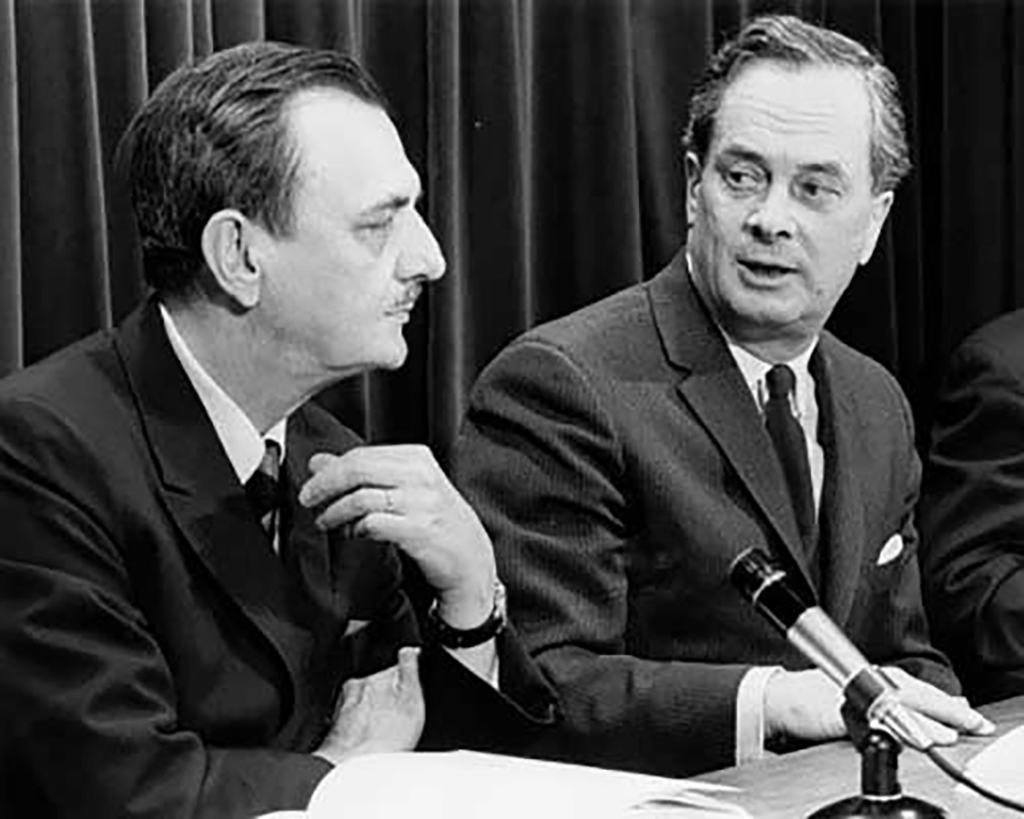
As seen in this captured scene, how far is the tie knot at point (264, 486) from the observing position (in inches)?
84.9

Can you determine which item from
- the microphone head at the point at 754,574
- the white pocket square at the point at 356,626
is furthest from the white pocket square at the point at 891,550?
the microphone head at the point at 754,574

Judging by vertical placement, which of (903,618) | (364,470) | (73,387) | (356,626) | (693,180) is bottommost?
(903,618)

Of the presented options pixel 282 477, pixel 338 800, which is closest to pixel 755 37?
pixel 282 477

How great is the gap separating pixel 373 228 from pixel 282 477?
273 mm

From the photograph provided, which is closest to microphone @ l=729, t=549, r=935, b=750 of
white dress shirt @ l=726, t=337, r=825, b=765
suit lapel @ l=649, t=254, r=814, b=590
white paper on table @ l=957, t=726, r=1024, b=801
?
white paper on table @ l=957, t=726, r=1024, b=801

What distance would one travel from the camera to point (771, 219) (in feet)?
8.41

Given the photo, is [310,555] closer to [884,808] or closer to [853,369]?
[884,808]

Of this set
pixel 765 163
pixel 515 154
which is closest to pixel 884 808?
pixel 765 163

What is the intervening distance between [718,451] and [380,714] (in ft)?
1.77

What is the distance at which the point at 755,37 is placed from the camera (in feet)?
8.68

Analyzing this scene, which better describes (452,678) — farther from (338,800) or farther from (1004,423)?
(1004,423)

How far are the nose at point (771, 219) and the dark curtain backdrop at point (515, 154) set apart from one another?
51 centimetres

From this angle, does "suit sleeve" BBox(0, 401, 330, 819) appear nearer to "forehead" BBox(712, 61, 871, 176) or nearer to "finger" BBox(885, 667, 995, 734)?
"finger" BBox(885, 667, 995, 734)

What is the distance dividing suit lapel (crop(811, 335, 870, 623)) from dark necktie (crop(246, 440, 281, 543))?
0.73 m
